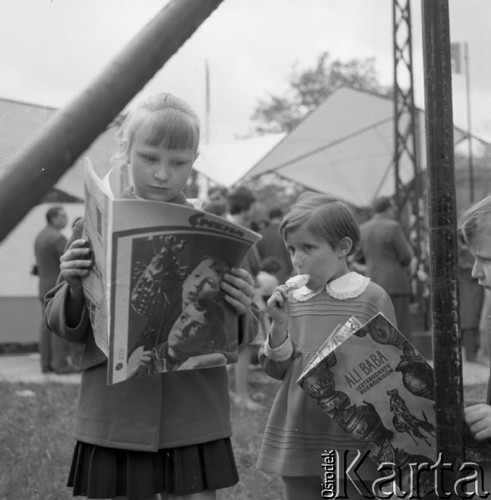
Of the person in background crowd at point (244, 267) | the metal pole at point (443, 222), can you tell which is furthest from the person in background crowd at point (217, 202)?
the metal pole at point (443, 222)

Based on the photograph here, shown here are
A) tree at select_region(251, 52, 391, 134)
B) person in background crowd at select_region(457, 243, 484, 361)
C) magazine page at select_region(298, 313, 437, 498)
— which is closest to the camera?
magazine page at select_region(298, 313, 437, 498)

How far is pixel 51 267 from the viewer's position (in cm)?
711

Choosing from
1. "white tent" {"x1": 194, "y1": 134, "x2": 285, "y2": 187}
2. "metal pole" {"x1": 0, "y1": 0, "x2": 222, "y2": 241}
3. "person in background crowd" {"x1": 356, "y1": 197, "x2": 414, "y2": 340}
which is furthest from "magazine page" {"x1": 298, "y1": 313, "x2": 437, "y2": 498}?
"white tent" {"x1": 194, "y1": 134, "x2": 285, "y2": 187}

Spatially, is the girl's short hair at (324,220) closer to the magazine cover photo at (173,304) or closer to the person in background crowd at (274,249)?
the magazine cover photo at (173,304)

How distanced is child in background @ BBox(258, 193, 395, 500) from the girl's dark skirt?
16.8 inches

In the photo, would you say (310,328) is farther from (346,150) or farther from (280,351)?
(346,150)

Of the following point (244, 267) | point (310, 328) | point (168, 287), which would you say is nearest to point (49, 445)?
point (244, 267)

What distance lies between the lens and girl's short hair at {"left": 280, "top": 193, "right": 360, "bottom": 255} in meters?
2.33

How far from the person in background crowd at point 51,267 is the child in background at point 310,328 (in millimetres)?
4919

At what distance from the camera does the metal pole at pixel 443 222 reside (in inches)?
56.0

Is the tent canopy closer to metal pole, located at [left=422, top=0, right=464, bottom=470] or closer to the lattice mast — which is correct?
metal pole, located at [left=422, top=0, right=464, bottom=470]

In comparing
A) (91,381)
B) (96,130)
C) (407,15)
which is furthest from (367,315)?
(407,15)

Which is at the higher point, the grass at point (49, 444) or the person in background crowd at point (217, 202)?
the person in background crowd at point (217, 202)

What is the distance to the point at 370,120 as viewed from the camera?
10.6 m
